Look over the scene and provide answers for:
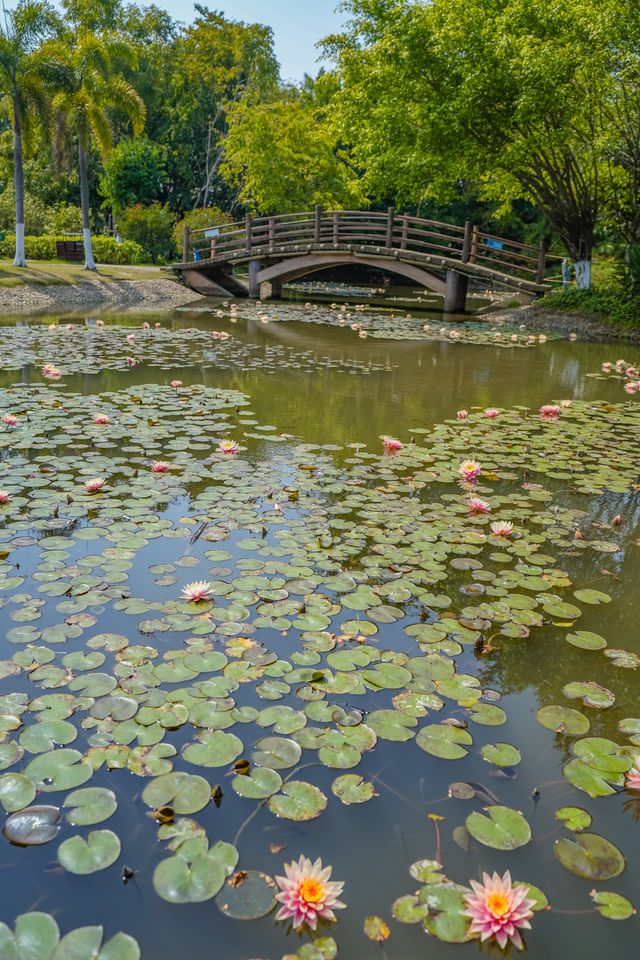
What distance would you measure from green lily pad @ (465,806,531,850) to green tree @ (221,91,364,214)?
23.1 m

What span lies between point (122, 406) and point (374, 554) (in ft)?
10.3

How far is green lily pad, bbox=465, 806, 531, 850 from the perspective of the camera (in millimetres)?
1537

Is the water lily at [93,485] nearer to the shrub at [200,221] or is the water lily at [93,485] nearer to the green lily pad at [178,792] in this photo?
the green lily pad at [178,792]

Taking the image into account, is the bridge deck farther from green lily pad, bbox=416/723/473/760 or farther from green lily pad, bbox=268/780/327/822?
green lily pad, bbox=268/780/327/822

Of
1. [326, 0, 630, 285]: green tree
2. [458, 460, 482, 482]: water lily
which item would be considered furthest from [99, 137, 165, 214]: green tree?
[458, 460, 482, 482]: water lily

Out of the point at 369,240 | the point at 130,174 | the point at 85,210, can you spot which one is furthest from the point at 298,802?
the point at 130,174

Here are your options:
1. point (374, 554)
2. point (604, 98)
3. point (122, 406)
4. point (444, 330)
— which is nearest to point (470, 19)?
point (604, 98)

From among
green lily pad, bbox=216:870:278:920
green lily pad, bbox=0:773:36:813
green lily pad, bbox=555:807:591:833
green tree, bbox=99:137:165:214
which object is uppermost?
green tree, bbox=99:137:165:214

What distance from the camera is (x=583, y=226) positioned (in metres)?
14.1

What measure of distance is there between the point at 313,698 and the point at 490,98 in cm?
1382

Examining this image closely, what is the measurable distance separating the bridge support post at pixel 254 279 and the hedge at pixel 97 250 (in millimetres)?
6484

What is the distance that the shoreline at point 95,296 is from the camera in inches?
551

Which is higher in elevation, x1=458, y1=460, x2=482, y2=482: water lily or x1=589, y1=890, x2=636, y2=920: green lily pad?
x1=458, y1=460, x2=482, y2=482: water lily

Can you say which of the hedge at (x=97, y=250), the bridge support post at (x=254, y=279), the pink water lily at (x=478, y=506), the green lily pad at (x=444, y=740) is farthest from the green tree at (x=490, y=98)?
the green lily pad at (x=444, y=740)
